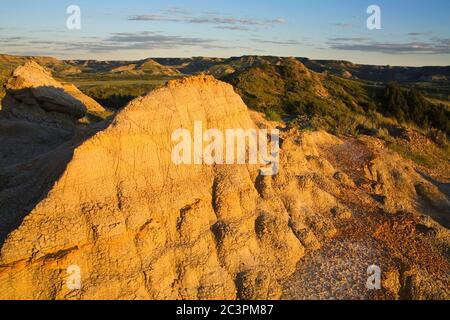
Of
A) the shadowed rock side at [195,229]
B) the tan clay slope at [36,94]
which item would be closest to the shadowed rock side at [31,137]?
the tan clay slope at [36,94]

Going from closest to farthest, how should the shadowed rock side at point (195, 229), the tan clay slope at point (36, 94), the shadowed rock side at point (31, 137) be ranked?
the shadowed rock side at point (195, 229)
the shadowed rock side at point (31, 137)
the tan clay slope at point (36, 94)

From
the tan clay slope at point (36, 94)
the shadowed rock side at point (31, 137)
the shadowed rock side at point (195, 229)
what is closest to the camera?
the shadowed rock side at point (195, 229)

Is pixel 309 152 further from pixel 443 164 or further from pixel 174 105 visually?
pixel 443 164

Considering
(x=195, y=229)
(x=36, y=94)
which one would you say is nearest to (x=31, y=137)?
(x=36, y=94)

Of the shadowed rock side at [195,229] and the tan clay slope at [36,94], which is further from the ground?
the tan clay slope at [36,94]

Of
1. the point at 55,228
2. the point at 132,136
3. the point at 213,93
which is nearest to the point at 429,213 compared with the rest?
the point at 213,93

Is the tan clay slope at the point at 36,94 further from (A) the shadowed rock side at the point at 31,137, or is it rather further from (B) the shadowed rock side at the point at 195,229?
(B) the shadowed rock side at the point at 195,229

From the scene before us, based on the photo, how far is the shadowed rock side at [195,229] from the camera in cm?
571

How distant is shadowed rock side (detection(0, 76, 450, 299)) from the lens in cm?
571

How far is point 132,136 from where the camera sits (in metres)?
6.93

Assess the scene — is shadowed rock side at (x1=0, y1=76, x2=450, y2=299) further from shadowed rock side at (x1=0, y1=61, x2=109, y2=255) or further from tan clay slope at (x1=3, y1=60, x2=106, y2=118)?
tan clay slope at (x1=3, y1=60, x2=106, y2=118)

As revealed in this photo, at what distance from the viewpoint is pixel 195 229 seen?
264 inches

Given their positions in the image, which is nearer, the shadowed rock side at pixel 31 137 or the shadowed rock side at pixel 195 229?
the shadowed rock side at pixel 195 229
